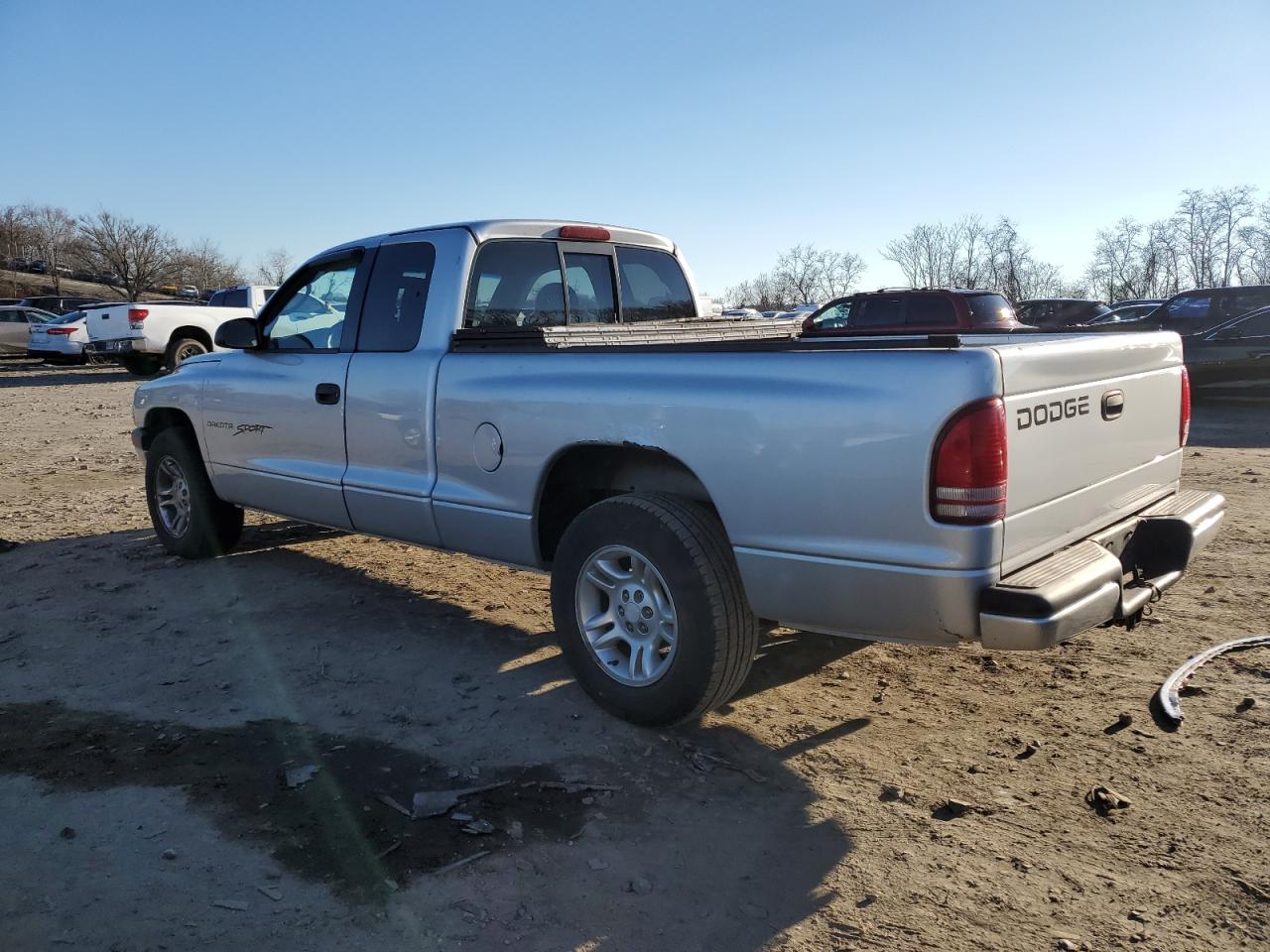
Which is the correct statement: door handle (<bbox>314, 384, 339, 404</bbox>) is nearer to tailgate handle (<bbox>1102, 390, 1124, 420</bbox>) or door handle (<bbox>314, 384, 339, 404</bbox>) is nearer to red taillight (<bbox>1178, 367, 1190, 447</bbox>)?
tailgate handle (<bbox>1102, 390, 1124, 420</bbox>)

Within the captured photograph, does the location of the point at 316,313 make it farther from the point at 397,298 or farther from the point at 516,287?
the point at 516,287

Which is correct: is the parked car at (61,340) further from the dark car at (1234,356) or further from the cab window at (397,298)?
the dark car at (1234,356)

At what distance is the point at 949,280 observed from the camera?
5181 cm

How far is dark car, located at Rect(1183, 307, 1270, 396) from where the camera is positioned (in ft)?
42.8

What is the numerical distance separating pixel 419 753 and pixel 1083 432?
256 centimetres

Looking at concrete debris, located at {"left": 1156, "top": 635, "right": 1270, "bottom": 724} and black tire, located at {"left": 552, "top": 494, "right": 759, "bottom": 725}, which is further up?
black tire, located at {"left": 552, "top": 494, "right": 759, "bottom": 725}

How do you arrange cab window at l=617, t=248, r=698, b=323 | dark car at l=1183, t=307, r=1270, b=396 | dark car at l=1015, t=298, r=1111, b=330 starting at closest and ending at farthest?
cab window at l=617, t=248, r=698, b=323 < dark car at l=1183, t=307, r=1270, b=396 < dark car at l=1015, t=298, r=1111, b=330

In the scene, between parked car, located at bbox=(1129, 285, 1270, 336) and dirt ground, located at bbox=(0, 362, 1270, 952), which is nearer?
dirt ground, located at bbox=(0, 362, 1270, 952)

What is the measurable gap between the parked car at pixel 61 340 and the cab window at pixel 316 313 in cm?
2109

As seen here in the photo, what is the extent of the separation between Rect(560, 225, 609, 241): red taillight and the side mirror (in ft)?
6.24

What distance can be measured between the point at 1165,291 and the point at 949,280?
35.1ft

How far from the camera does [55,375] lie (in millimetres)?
23156

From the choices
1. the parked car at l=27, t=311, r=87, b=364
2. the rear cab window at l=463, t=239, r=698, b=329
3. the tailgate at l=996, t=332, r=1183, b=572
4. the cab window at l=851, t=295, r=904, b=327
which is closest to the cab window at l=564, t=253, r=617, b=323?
the rear cab window at l=463, t=239, r=698, b=329

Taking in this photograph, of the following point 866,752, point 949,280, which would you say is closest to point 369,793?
point 866,752
